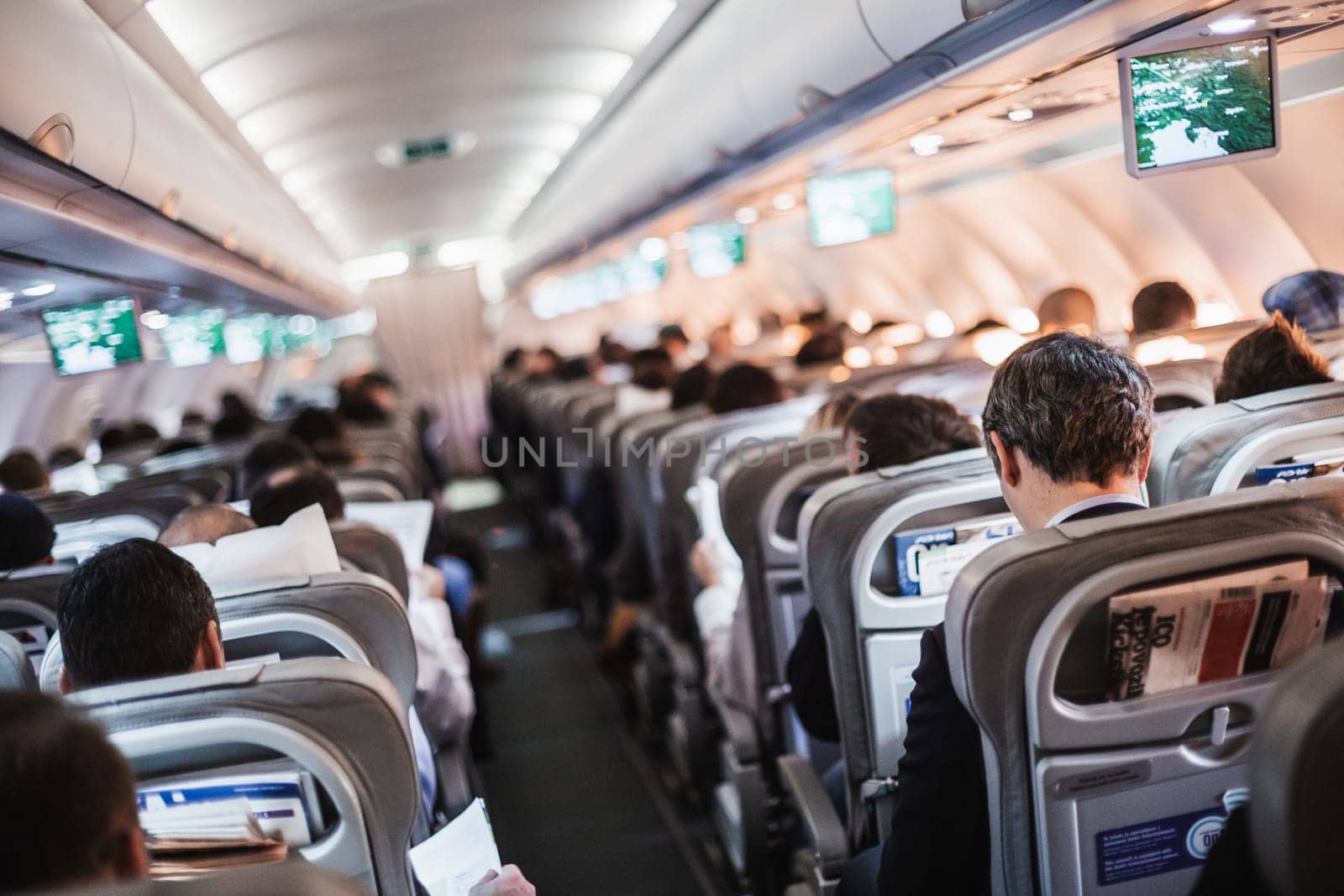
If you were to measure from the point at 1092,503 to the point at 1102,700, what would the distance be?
16.3 inches

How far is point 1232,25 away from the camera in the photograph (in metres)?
3.39

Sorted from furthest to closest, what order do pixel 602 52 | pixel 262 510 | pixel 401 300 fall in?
pixel 401 300
pixel 602 52
pixel 262 510

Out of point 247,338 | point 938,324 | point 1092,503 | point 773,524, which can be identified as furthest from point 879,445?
point 938,324

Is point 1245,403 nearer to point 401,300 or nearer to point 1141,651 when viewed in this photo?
point 1141,651

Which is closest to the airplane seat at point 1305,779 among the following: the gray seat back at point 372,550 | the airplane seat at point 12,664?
the airplane seat at point 12,664

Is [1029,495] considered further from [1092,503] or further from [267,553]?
[267,553]

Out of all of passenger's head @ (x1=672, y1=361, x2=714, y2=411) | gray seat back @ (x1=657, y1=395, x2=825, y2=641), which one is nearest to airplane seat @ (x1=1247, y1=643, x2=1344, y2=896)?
gray seat back @ (x1=657, y1=395, x2=825, y2=641)

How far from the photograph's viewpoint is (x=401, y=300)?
19.6m

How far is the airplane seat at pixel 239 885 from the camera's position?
887 mm

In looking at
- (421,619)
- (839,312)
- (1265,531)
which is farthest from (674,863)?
(839,312)

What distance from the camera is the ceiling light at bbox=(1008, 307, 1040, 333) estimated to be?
1072 cm

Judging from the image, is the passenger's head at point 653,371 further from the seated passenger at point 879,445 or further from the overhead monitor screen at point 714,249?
the seated passenger at point 879,445

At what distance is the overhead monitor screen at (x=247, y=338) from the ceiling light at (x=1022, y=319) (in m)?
7.65

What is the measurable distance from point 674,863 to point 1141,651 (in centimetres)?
359
